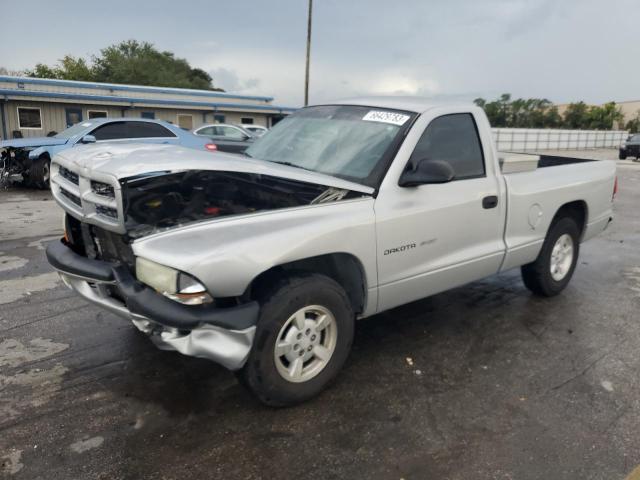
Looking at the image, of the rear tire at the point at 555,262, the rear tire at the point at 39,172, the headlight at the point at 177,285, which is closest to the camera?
the headlight at the point at 177,285

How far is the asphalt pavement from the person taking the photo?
2.63 metres

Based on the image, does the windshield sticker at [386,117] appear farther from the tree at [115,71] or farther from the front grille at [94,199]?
the tree at [115,71]

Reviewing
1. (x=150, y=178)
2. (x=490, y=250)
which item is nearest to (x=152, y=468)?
(x=150, y=178)

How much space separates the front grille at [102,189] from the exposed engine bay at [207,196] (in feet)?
0.34

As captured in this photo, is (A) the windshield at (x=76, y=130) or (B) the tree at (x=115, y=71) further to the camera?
(B) the tree at (x=115, y=71)

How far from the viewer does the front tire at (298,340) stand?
2812mm

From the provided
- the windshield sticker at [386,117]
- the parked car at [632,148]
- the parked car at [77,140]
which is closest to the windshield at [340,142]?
the windshield sticker at [386,117]

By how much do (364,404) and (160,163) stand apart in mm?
1857

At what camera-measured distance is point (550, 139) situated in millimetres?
42281

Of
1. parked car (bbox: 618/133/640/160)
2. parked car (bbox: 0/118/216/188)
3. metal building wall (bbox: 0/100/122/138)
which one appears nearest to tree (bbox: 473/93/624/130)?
parked car (bbox: 618/133/640/160)

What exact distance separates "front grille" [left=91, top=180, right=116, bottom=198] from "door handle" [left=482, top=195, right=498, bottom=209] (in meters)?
2.65

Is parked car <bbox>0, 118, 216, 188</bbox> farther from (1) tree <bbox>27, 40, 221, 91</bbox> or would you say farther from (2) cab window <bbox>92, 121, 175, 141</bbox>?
(1) tree <bbox>27, 40, 221, 91</bbox>

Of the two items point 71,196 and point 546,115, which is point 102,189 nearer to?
point 71,196

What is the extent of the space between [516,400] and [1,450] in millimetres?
2949
